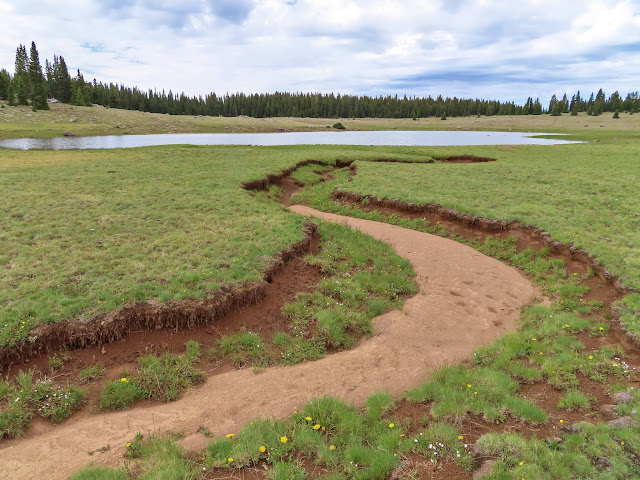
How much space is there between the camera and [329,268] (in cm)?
1438

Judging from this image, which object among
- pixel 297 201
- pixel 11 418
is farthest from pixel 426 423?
pixel 297 201

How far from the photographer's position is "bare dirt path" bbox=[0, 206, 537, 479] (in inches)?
249

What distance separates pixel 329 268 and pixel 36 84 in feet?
438

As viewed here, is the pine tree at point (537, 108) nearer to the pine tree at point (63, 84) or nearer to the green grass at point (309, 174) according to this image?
the green grass at point (309, 174)

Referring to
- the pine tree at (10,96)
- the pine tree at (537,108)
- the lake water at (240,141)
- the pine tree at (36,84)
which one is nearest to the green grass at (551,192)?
the lake water at (240,141)

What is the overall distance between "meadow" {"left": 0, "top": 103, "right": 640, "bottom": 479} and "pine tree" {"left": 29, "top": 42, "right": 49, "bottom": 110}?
96.6m

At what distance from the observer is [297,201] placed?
25.9 metres

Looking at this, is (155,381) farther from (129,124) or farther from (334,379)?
(129,124)

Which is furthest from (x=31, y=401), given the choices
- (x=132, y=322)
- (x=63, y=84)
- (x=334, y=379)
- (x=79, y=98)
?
(x=63, y=84)

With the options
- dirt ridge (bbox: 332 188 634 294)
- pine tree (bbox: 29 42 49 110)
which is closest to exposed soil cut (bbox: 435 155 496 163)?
dirt ridge (bbox: 332 188 634 294)

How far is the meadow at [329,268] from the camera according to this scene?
5.86 m

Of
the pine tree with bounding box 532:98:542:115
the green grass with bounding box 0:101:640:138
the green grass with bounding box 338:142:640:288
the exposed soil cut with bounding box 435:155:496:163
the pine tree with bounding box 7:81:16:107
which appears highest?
the pine tree with bounding box 532:98:542:115

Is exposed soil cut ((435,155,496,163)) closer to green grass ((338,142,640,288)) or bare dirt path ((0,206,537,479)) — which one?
green grass ((338,142,640,288))

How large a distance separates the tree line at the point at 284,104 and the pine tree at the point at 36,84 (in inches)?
445
